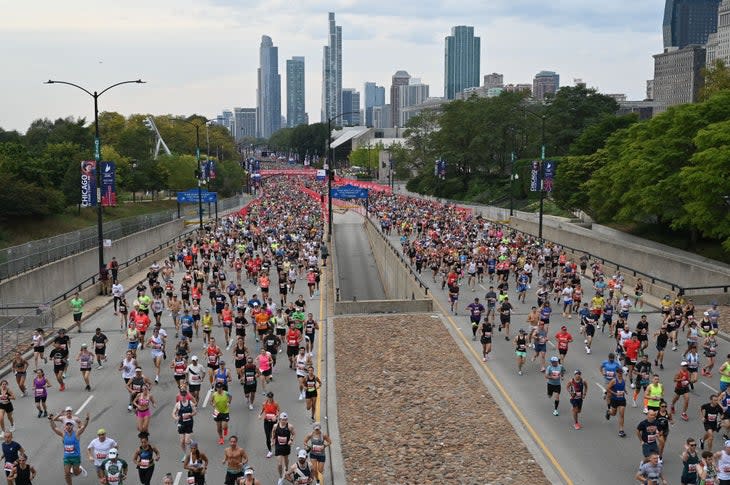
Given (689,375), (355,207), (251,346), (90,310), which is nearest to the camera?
(689,375)

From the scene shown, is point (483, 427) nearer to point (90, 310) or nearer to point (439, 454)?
point (439, 454)

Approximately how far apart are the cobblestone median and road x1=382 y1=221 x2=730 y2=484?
26.9 inches

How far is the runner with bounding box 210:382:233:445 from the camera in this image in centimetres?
1452

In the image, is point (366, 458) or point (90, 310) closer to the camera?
point (366, 458)

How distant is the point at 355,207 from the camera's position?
304 feet

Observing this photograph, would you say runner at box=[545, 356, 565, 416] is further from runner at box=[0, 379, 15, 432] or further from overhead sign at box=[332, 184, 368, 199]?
overhead sign at box=[332, 184, 368, 199]

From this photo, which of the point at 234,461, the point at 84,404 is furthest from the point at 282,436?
the point at 84,404

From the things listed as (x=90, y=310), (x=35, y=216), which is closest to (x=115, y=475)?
(x=90, y=310)

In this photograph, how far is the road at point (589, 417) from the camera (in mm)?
13797

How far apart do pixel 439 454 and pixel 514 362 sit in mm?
7727

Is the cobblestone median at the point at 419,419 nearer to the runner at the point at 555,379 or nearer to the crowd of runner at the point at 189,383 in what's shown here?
the crowd of runner at the point at 189,383

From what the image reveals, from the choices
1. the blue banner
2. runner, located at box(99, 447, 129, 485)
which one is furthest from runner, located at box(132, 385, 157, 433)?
the blue banner

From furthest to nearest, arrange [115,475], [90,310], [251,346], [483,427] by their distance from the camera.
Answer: [90,310] < [251,346] < [483,427] < [115,475]

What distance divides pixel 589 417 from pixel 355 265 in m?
41.2
